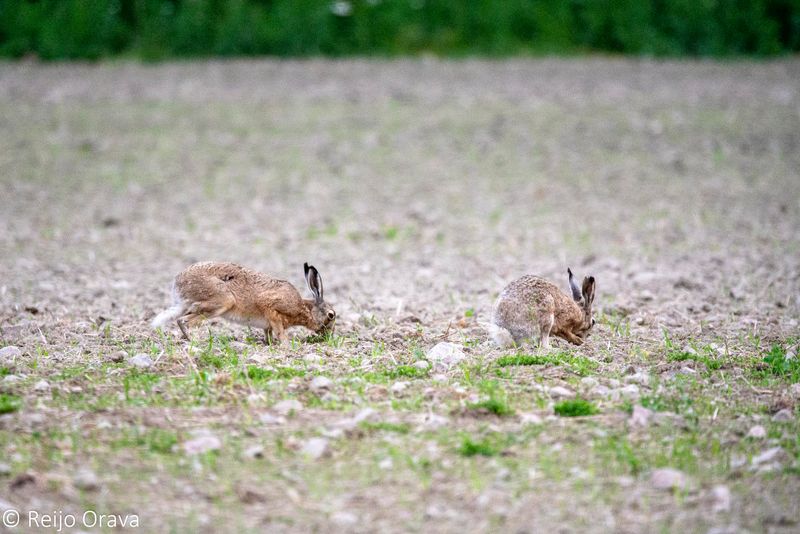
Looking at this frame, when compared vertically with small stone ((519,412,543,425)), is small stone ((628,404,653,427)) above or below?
above

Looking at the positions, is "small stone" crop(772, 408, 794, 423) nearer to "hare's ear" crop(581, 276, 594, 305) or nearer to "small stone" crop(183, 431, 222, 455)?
"hare's ear" crop(581, 276, 594, 305)

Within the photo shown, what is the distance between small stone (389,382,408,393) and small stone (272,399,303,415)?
590mm

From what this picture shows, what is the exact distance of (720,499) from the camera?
4.61 m

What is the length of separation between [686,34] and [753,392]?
17.7 metres

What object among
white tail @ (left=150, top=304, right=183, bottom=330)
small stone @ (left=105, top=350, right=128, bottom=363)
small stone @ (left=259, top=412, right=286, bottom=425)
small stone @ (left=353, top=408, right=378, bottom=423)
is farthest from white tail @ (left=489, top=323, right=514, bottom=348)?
small stone @ (left=105, top=350, right=128, bottom=363)

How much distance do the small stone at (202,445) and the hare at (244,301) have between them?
6.20 ft

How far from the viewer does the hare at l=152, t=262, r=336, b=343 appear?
7047mm

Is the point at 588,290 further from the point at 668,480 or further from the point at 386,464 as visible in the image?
the point at 386,464

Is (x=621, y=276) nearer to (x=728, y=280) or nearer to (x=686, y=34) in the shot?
(x=728, y=280)

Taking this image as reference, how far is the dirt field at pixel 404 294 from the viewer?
4.79 metres

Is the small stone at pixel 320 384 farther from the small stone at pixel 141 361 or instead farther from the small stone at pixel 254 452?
the small stone at pixel 141 361

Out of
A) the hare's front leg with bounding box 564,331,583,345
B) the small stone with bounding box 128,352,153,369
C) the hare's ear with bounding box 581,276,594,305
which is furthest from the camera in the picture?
the hare's ear with bounding box 581,276,594,305

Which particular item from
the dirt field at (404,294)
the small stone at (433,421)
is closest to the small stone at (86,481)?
the dirt field at (404,294)

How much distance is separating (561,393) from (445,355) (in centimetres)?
103
